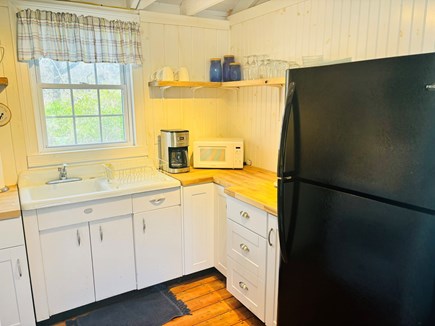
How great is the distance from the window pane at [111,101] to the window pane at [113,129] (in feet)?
0.21

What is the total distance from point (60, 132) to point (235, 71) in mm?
1612

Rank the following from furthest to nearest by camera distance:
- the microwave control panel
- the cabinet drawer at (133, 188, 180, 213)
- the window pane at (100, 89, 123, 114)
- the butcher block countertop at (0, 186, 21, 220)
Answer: the microwave control panel → the window pane at (100, 89, 123, 114) → the cabinet drawer at (133, 188, 180, 213) → the butcher block countertop at (0, 186, 21, 220)

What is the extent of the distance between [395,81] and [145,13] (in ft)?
7.35

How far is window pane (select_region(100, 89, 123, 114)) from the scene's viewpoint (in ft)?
9.01

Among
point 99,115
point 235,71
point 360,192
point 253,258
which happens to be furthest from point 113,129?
point 360,192

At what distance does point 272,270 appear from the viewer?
197 centimetres

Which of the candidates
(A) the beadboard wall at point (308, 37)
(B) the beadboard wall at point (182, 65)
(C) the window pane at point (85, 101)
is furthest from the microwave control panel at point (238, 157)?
(C) the window pane at point (85, 101)

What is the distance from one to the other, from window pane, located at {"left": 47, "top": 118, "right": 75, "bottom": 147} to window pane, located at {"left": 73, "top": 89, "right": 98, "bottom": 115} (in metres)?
0.12

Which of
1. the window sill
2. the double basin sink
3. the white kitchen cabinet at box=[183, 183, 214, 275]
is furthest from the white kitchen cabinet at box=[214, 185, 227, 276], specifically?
the window sill

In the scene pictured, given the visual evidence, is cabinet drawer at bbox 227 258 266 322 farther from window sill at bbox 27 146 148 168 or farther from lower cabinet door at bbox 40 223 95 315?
window sill at bbox 27 146 148 168

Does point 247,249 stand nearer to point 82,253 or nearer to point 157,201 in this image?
point 157,201

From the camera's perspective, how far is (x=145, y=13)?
270 centimetres

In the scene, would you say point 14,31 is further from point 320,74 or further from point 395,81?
point 395,81

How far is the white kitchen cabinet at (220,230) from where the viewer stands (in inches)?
102
